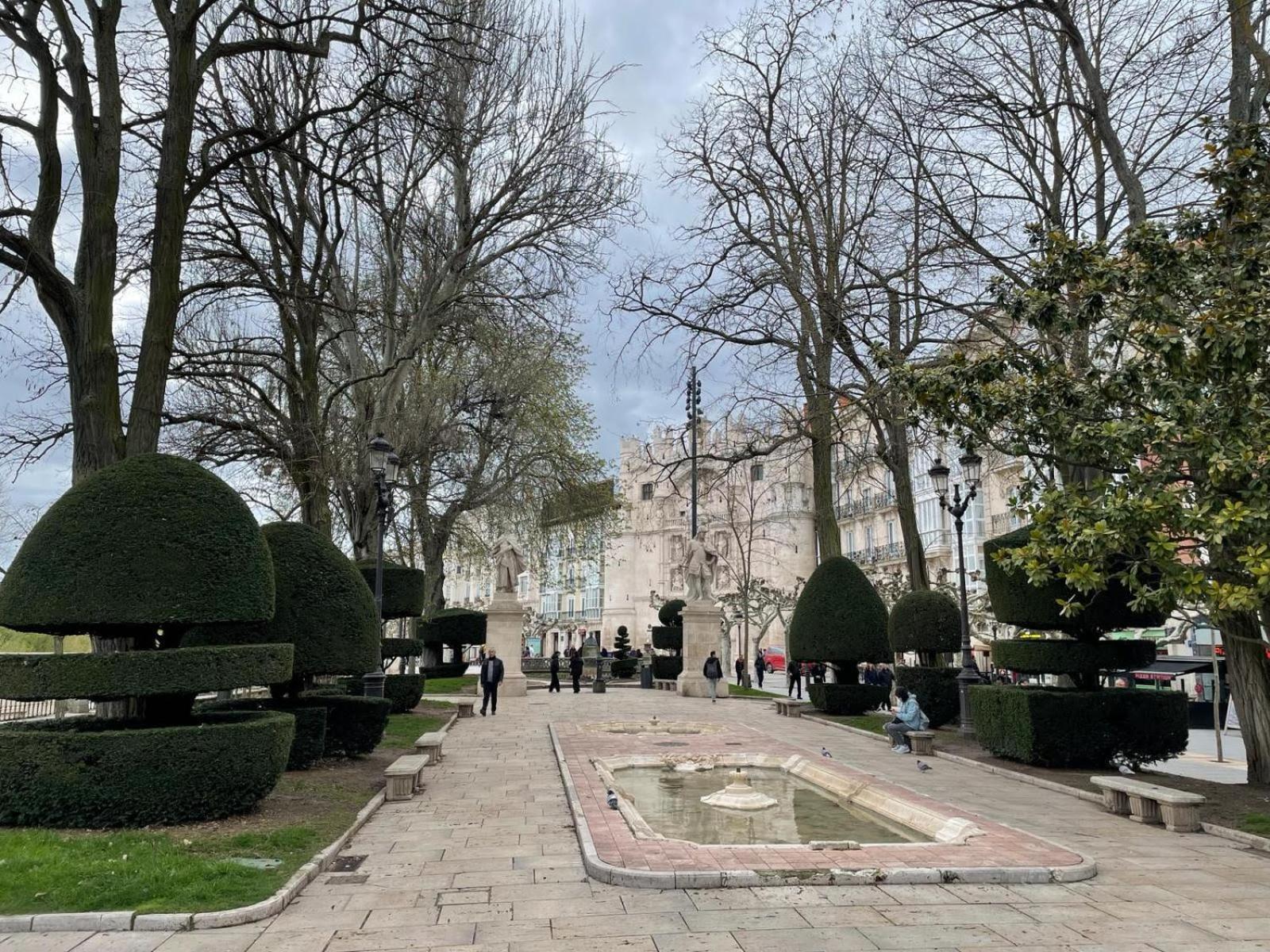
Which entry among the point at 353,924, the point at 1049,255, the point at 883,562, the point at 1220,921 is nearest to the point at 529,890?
the point at 353,924

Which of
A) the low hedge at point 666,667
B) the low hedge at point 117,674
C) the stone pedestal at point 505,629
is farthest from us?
the low hedge at point 666,667

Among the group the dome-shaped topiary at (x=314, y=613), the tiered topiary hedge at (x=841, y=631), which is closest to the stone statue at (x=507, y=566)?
the tiered topiary hedge at (x=841, y=631)

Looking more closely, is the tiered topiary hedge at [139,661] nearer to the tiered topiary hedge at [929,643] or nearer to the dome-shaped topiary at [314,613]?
the dome-shaped topiary at [314,613]

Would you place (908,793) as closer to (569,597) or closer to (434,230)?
(434,230)

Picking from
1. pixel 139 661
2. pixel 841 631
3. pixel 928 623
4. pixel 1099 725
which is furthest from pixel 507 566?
pixel 139 661

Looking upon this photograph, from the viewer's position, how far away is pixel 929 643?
19453 mm

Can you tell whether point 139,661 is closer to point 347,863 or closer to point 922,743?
point 347,863

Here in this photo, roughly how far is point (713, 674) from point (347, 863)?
1950 centimetres

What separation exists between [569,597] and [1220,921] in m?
72.6

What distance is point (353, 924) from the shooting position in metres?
5.80

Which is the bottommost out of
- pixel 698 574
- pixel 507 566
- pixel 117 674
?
pixel 117 674

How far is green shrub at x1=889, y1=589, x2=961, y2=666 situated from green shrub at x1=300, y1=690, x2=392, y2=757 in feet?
37.7

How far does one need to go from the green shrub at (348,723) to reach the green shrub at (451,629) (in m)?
20.7

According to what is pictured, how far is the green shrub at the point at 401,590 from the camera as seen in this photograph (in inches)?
824
